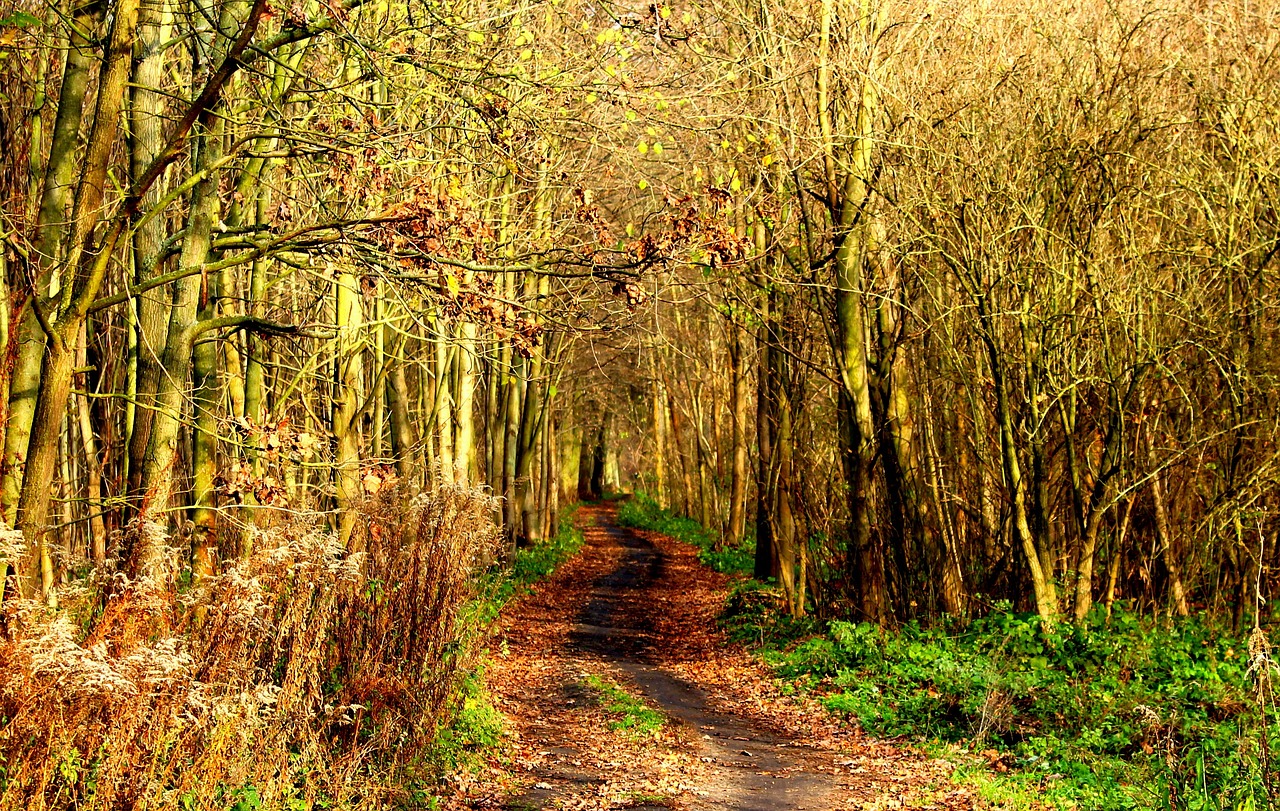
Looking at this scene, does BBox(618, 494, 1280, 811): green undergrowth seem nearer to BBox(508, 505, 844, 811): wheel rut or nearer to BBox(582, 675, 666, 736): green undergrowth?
BBox(508, 505, 844, 811): wheel rut

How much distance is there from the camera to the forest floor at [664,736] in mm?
7824

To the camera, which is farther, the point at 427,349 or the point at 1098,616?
the point at 427,349

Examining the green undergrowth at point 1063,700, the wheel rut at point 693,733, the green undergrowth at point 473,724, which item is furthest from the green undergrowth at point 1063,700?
the green undergrowth at point 473,724

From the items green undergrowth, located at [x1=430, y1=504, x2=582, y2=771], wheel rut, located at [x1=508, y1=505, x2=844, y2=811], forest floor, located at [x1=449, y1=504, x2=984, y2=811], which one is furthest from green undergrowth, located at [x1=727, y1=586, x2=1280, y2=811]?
green undergrowth, located at [x1=430, y1=504, x2=582, y2=771]

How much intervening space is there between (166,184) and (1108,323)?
10.9 metres

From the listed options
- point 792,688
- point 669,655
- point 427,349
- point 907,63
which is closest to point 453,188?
point 792,688

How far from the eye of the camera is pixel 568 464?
50344 millimetres

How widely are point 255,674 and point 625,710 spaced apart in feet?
16.2

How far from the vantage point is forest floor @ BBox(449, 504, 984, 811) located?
7.82 meters

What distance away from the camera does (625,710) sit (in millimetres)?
10664

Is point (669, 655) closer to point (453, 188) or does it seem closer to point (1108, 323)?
point (1108, 323)

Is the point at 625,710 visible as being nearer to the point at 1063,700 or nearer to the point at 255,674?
the point at 1063,700

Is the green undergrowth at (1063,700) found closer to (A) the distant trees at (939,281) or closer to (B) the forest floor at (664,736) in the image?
(B) the forest floor at (664,736)

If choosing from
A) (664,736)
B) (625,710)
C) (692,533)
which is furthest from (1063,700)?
(692,533)
